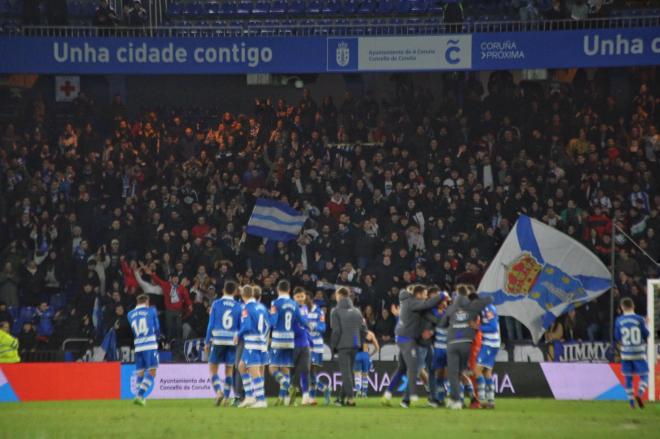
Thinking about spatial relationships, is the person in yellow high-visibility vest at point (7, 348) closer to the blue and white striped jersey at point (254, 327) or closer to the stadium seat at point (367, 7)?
the blue and white striped jersey at point (254, 327)

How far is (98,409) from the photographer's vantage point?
20609mm

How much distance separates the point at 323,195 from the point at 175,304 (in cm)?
510

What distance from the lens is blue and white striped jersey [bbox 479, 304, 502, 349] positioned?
20.3 meters

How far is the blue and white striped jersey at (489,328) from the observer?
20.3m

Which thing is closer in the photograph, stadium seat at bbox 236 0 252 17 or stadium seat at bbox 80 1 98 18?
stadium seat at bbox 236 0 252 17

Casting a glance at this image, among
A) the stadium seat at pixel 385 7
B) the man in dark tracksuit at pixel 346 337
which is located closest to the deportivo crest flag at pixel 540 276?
the man in dark tracksuit at pixel 346 337

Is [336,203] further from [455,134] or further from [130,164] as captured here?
[130,164]

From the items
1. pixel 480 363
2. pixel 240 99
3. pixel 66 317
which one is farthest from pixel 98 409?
pixel 240 99

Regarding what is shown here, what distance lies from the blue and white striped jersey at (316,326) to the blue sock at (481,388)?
10.2 feet

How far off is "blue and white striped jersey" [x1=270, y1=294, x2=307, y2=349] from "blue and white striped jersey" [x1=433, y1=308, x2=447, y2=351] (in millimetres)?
2166

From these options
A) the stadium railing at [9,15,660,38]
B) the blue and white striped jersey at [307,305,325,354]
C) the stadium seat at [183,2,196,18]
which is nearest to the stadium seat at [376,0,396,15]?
the stadium railing at [9,15,660,38]

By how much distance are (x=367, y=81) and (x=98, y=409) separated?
1907cm

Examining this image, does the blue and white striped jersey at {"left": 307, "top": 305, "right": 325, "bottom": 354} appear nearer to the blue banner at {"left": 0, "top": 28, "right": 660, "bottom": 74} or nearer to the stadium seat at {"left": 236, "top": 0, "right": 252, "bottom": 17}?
the blue banner at {"left": 0, "top": 28, "right": 660, "bottom": 74}

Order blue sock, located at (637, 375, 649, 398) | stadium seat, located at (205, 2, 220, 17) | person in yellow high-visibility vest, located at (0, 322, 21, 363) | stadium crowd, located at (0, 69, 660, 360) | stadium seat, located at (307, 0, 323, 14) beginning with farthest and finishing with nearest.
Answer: stadium seat, located at (205, 2, 220, 17) < stadium seat, located at (307, 0, 323, 14) < stadium crowd, located at (0, 69, 660, 360) < person in yellow high-visibility vest, located at (0, 322, 21, 363) < blue sock, located at (637, 375, 649, 398)
